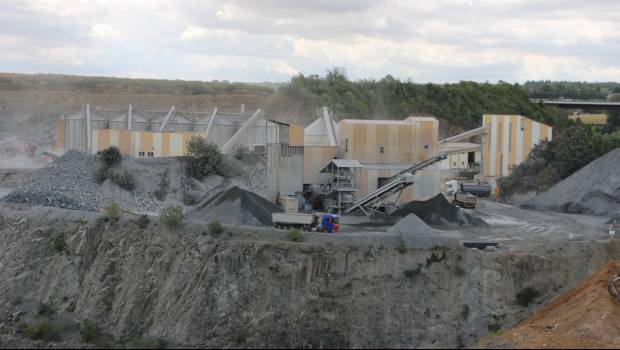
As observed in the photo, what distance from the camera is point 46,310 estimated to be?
103 feet

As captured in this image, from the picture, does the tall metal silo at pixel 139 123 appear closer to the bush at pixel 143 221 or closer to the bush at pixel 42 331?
the bush at pixel 143 221

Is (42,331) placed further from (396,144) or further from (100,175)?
(396,144)

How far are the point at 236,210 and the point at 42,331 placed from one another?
25.5ft

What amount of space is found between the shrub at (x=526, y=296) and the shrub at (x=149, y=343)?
1064cm

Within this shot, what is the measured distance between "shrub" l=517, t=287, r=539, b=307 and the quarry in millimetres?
46

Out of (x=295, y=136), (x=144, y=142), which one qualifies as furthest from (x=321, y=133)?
(x=144, y=142)

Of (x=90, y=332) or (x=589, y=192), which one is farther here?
(x=589, y=192)

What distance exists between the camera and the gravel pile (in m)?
36.9

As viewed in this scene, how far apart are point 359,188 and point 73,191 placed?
37.6 feet

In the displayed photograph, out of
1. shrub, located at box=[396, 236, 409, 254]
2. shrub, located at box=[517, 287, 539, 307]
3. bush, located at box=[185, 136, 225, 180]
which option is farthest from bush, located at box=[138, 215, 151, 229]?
shrub, located at box=[517, 287, 539, 307]

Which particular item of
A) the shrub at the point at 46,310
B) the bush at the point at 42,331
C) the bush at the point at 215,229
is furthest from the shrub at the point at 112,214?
the bush at the point at 42,331

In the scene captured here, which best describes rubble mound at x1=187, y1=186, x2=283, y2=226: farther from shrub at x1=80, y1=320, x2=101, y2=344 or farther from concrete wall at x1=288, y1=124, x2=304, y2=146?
concrete wall at x1=288, y1=124, x2=304, y2=146

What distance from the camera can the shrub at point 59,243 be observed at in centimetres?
3331

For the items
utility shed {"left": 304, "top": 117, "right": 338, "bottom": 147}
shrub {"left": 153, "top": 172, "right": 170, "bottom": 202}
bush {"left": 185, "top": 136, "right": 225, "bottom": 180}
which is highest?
utility shed {"left": 304, "top": 117, "right": 338, "bottom": 147}
